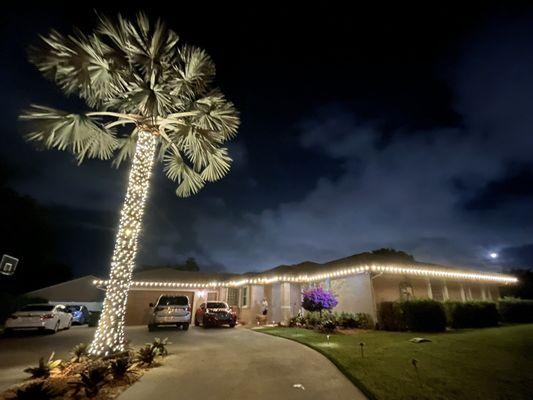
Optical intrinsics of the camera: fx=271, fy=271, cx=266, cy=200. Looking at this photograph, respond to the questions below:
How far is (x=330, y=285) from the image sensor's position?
16.8 meters

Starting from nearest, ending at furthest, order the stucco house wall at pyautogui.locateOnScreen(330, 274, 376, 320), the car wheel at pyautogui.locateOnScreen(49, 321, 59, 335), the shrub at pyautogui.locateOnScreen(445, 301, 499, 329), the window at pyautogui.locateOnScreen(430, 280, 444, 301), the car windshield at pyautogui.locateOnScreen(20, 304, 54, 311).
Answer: the shrub at pyautogui.locateOnScreen(445, 301, 499, 329) < the car windshield at pyautogui.locateOnScreen(20, 304, 54, 311) < the car wheel at pyautogui.locateOnScreen(49, 321, 59, 335) < the stucco house wall at pyautogui.locateOnScreen(330, 274, 376, 320) < the window at pyautogui.locateOnScreen(430, 280, 444, 301)

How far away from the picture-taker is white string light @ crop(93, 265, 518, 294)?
48.2 ft

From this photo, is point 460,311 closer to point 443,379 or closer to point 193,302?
point 443,379

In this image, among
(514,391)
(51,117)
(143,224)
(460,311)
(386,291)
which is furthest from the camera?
(386,291)

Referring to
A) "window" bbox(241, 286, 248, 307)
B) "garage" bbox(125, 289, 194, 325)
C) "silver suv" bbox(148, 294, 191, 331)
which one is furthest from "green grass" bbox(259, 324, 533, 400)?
"garage" bbox(125, 289, 194, 325)

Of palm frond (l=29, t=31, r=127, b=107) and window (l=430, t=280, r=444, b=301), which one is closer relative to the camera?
palm frond (l=29, t=31, r=127, b=107)

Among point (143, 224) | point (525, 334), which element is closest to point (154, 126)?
point (143, 224)

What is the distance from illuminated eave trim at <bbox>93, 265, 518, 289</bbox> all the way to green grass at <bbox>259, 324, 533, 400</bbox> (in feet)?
18.5

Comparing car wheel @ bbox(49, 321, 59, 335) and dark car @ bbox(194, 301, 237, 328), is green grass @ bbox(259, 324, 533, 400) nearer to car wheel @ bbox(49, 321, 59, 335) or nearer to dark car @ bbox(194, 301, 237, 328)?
dark car @ bbox(194, 301, 237, 328)

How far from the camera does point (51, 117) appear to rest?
23.9 feet

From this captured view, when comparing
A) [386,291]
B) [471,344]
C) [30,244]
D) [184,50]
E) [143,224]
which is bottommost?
[471,344]

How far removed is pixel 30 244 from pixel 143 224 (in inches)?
1128

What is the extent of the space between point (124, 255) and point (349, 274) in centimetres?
1202

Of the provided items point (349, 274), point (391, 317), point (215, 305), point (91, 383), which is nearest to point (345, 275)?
point (349, 274)
